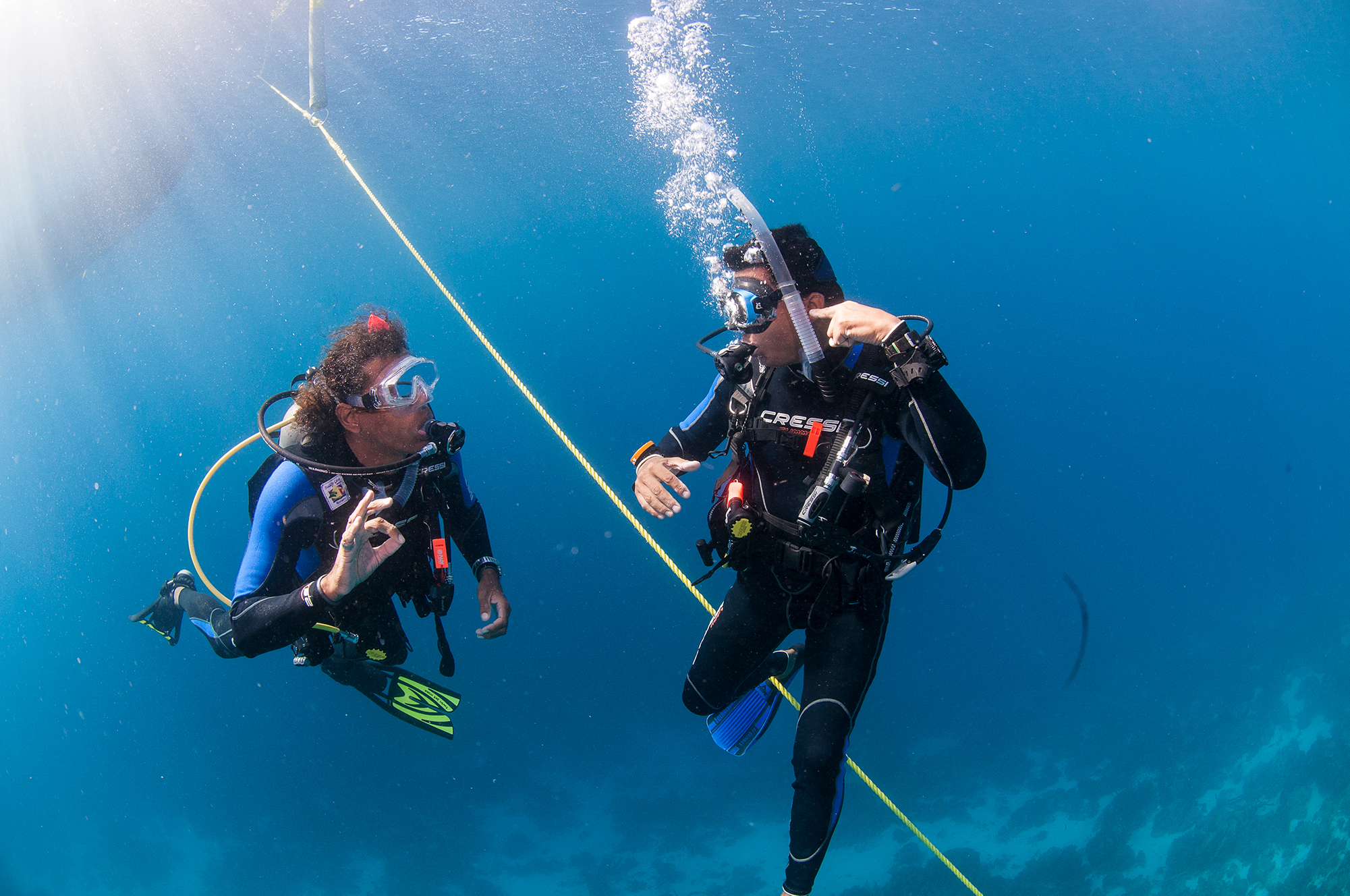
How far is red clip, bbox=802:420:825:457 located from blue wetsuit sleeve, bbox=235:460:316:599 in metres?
2.01

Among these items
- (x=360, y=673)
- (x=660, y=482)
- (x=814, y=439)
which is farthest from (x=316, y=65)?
(x=814, y=439)

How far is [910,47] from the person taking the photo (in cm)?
1141

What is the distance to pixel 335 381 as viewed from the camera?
2.45 m

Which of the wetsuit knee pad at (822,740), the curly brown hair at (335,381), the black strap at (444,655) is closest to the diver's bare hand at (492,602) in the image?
the black strap at (444,655)

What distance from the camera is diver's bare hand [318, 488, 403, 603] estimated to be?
1909 millimetres

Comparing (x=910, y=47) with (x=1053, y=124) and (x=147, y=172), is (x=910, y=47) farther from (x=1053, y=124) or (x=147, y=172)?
(x=147, y=172)

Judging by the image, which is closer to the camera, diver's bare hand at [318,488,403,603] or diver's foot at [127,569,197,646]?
diver's bare hand at [318,488,403,603]

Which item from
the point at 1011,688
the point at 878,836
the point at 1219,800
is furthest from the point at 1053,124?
the point at 878,836

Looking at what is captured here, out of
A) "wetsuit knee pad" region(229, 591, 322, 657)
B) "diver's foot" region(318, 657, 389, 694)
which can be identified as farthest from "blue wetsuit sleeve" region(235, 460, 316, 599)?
"diver's foot" region(318, 657, 389, 694)

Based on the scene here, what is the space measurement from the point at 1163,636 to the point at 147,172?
25.7 m

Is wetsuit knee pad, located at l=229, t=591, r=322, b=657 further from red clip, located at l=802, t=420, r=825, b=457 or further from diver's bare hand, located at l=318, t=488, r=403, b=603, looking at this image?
red clip, located at l=802, t=420, r=825, b=457

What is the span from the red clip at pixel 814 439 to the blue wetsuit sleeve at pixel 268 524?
2.01m

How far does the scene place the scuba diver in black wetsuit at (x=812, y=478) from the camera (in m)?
2.04

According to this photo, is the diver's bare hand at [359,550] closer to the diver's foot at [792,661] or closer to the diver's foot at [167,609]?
the diver's foot at [792,661]
